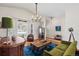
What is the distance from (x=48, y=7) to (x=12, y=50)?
759 millimetres

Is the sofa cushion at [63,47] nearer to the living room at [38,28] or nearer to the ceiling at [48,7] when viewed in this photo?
the living room at [38,28]

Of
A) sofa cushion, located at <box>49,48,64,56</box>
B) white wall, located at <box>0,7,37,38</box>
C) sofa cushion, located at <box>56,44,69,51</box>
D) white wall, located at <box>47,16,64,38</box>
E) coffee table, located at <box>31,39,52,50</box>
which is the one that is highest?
white wall, located at <box>0,7,37,38</box>

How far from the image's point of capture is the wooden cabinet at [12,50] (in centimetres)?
167

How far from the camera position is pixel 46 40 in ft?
5.63

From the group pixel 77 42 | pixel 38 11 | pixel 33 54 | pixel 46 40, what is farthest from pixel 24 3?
pixel 77 42

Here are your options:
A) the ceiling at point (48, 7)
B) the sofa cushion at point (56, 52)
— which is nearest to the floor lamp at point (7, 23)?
the ceiling at point (48, 7)

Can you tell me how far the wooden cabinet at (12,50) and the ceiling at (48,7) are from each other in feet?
1.66

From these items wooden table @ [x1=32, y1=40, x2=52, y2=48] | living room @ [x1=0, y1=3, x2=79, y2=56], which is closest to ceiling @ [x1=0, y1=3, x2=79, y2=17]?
living room @ [x1=0, y1=3, x2=79, y2=56]

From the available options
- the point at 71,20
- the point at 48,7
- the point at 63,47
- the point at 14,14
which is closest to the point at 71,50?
the point at 63,47

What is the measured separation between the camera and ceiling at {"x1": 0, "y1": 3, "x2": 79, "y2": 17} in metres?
1.64

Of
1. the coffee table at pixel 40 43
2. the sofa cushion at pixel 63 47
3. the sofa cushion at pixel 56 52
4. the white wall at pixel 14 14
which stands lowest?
the sofa cushion at pixel 56 52

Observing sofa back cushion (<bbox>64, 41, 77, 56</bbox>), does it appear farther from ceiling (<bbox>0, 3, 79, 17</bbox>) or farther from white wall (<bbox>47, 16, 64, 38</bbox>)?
ceiling (<bbox>0, 3, 79, 17</bbox>)

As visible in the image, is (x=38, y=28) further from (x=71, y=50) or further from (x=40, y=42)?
(x=71, y=50)

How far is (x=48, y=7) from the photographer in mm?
1671
